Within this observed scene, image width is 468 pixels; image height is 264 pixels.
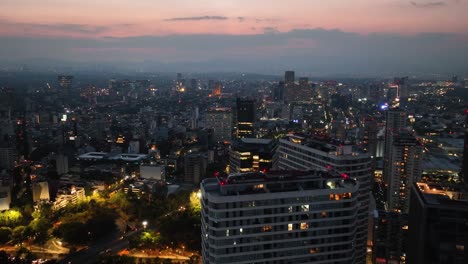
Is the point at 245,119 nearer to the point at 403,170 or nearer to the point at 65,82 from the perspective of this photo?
the point at 403,170

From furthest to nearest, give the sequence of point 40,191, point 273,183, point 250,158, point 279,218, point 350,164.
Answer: point 250,158, point 40,191, point 350,164, point 273,183, point 279,218

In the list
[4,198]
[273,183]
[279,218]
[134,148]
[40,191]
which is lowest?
[134,148]

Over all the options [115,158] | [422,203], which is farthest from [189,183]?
[422,203]

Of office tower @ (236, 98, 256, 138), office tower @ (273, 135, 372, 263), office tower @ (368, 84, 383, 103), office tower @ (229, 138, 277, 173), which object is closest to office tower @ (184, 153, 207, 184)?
office tower @ (229, 138, 277, 173)

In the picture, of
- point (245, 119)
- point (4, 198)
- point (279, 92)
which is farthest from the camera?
point (279, 92)

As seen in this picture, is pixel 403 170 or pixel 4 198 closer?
pixel 4 198

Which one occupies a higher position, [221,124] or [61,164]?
[221,124]

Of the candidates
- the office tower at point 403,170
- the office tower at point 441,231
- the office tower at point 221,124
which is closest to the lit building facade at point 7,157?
the office tower at point 221,124

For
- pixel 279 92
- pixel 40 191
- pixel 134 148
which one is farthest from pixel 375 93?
pixel 40 191
